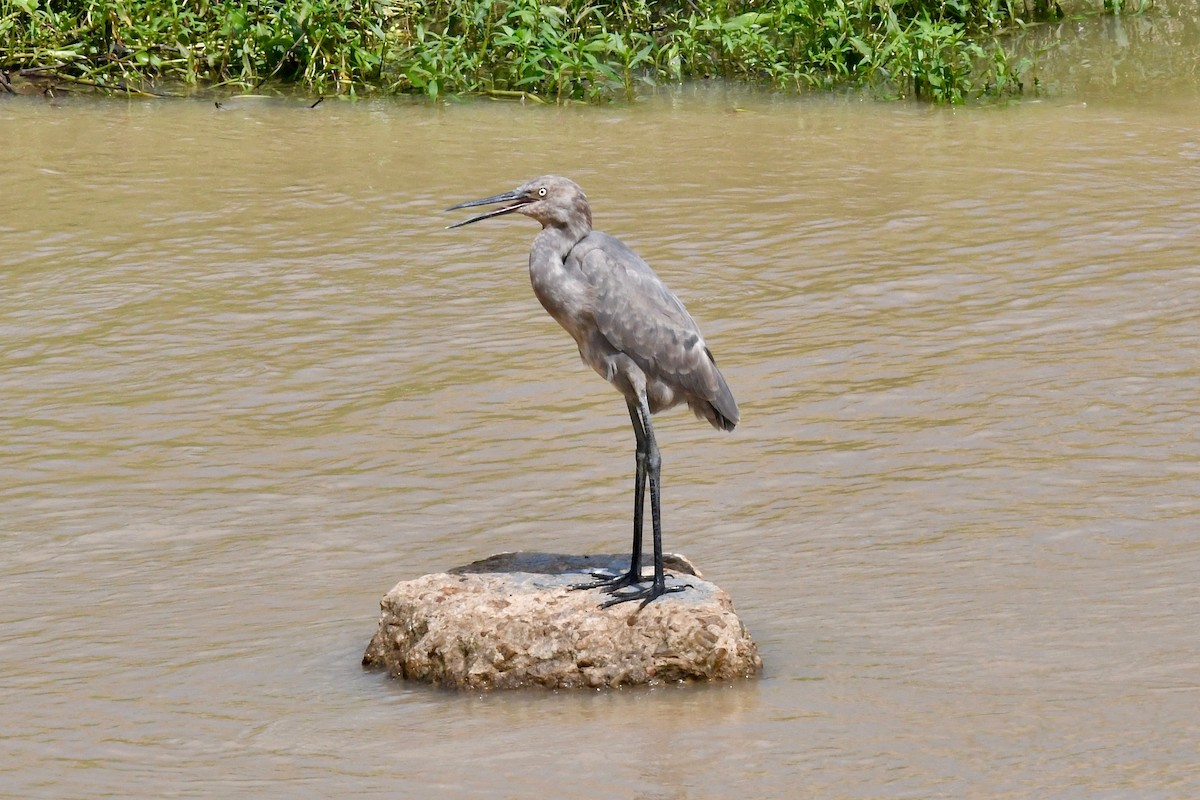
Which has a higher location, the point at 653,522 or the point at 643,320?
the point at 643,320

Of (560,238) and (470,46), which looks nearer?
(560,238)

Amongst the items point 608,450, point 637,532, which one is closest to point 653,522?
point 637,532

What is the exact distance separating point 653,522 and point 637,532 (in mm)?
85

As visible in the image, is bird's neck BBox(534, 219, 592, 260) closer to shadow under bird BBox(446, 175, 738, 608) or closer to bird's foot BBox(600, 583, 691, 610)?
shadow under bird BBox(446, 175, 738, 608)

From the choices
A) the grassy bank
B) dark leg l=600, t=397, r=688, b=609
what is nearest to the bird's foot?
dark leg l=600, t=397, r=688, b=609

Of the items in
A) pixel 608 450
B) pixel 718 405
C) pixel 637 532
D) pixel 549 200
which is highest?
pixel 549 200

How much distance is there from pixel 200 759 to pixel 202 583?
1389 mm

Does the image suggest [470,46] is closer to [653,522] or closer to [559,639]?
[653,522]

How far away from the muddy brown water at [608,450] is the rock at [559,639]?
0.09m

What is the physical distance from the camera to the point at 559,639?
4.95 meters

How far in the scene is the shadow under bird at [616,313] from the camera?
5.16 metres

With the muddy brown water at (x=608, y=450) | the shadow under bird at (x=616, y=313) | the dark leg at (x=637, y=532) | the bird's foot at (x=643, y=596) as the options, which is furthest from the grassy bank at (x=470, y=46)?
the bird's foot at (x=643, y=596)

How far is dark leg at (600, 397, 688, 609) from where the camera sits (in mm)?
5004

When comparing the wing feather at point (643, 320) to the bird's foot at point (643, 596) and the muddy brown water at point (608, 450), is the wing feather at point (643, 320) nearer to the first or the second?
the bird's foot at point (643, 596)
